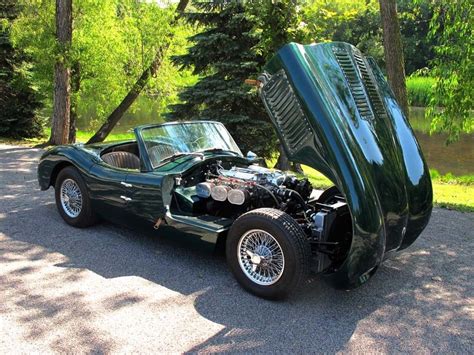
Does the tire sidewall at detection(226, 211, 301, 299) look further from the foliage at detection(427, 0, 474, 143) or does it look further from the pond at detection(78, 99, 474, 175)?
the pond at detection(78, 99, 474, 175)

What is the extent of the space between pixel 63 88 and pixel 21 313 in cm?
1174

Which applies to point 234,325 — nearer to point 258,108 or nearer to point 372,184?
point 372,184

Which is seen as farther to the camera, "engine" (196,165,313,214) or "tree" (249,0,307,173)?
"tree" (249,0,307,173)

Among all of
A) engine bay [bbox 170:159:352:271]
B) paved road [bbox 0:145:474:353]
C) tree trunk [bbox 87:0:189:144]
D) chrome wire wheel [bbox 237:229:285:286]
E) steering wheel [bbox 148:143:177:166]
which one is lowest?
paved road [bbox 0:145:474:353]

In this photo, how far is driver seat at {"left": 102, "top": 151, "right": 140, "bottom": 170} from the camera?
235 inches

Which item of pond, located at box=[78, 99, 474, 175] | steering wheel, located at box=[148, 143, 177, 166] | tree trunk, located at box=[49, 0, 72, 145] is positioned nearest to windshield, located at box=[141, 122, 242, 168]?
steering wheel, located at box=[148, 143, 177, 166]

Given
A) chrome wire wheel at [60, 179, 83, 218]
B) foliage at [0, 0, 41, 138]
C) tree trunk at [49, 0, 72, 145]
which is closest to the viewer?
chrome wire wheel at [60, 179, 83, 218]

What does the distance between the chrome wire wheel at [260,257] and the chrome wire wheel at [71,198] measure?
2597mm

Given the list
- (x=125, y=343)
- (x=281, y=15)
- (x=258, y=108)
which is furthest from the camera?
(x=258, y=108)

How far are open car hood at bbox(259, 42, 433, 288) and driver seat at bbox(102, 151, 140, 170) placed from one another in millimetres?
2658

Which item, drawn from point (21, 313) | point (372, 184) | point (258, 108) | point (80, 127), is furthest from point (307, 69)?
point (80, 127)

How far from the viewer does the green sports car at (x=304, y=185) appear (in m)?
3.73

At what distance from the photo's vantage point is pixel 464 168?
1738cm

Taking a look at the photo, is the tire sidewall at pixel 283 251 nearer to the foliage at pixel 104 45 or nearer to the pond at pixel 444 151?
the foliage at pixel 104 45
